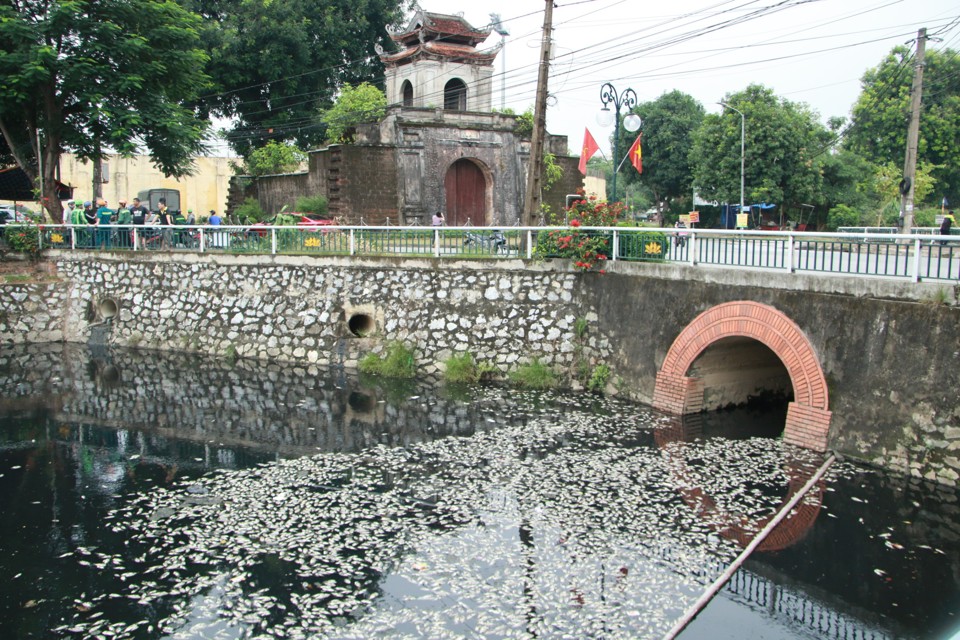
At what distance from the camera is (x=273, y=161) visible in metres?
36.1

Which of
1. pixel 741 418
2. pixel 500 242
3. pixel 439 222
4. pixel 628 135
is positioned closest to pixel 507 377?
pixel 500 242

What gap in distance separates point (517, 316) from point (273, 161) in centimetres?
2364

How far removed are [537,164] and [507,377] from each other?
16.0ft

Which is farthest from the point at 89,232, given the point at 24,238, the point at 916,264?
the point at 916,264

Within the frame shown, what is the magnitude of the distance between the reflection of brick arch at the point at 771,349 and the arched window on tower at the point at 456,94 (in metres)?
20.6

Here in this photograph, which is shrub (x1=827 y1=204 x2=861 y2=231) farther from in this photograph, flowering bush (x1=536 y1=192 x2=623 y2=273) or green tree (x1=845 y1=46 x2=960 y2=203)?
flowering bush (x1=536 y1=192 x2=623 y2=273)

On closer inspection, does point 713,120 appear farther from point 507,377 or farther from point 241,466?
point 241,466

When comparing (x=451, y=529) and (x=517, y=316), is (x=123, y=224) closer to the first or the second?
(x=517, y=316)

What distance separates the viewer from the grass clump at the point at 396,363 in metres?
16.9

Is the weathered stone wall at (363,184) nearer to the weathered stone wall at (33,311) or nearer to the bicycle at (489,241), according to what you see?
the weathered stone wall at (33,311)

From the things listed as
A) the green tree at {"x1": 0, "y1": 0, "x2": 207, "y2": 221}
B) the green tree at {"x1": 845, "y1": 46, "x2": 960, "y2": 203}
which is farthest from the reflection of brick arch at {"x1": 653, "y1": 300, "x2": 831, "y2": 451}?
the green tree at {"x1": 845, "y1": 46, "x2": 960, "y2": 203}

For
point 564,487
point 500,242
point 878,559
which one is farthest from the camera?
point 500,242

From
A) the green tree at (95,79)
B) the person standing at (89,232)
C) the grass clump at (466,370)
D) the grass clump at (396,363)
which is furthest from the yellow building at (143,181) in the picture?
the grass clump at (466,370)

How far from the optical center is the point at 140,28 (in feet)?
76.3
